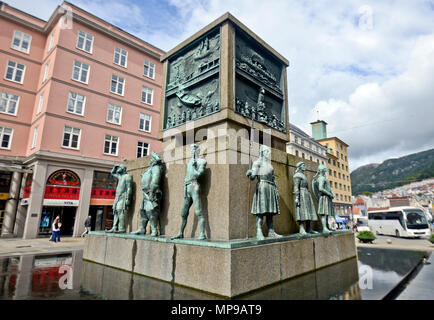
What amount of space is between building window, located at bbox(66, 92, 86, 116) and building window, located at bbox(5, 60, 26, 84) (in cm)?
574

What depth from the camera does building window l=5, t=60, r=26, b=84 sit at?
24647 mm

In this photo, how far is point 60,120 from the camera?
23.5 metres

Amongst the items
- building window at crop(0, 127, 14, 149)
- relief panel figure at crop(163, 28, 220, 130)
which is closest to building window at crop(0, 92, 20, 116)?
building window at crop(0, 127, 14, 149)

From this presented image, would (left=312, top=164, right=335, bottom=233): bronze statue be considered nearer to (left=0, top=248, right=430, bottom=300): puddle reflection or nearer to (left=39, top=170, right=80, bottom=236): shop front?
(left=0, top=248, right=430, bottom=300): puddle reflection

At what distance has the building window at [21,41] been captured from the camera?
2548cm

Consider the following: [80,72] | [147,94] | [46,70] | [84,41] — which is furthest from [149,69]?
[46,70]

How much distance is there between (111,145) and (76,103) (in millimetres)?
5120

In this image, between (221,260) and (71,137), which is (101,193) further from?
(221,260)

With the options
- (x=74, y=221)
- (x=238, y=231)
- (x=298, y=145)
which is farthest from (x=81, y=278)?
(x=298, y=145)

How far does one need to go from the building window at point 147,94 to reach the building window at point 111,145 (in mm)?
6409

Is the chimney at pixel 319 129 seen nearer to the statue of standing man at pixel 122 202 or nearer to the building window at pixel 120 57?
the building window at pixel 120 57

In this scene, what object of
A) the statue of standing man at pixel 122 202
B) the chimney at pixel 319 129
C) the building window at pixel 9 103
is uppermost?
the chimney at pixel 319 129

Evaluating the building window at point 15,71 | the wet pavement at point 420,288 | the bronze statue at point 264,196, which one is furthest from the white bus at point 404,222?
the building window at point 15,71
